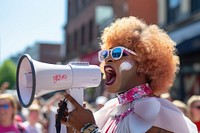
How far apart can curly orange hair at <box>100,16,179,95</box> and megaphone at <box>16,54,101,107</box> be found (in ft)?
0.81

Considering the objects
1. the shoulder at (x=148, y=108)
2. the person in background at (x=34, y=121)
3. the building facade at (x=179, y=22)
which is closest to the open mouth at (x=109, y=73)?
the shoulder at (x=148, y=108)

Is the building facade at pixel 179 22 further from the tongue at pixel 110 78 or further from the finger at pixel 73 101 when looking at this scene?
the finger at pixel 73 101

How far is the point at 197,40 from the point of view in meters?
10.9

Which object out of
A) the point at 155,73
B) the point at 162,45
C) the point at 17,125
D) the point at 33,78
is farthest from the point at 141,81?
the point at 17,125

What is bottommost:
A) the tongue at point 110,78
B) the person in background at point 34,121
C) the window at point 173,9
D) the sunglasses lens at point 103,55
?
the person in background at point 34,121

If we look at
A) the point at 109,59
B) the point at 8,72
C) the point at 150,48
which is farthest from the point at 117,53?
the point at 8,72

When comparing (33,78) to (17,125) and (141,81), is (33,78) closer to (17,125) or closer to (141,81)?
(141,81)

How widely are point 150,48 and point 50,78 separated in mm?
616

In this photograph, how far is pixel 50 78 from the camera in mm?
2326

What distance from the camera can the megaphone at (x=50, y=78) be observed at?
2291 mm

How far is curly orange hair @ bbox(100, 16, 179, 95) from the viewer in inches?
97.3

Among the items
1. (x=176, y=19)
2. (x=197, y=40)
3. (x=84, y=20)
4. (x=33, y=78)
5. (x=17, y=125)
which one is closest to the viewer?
(x=33, y=78)

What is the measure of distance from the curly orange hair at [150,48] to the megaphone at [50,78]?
247 millimetres

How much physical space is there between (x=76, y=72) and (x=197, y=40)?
8.99 metres
